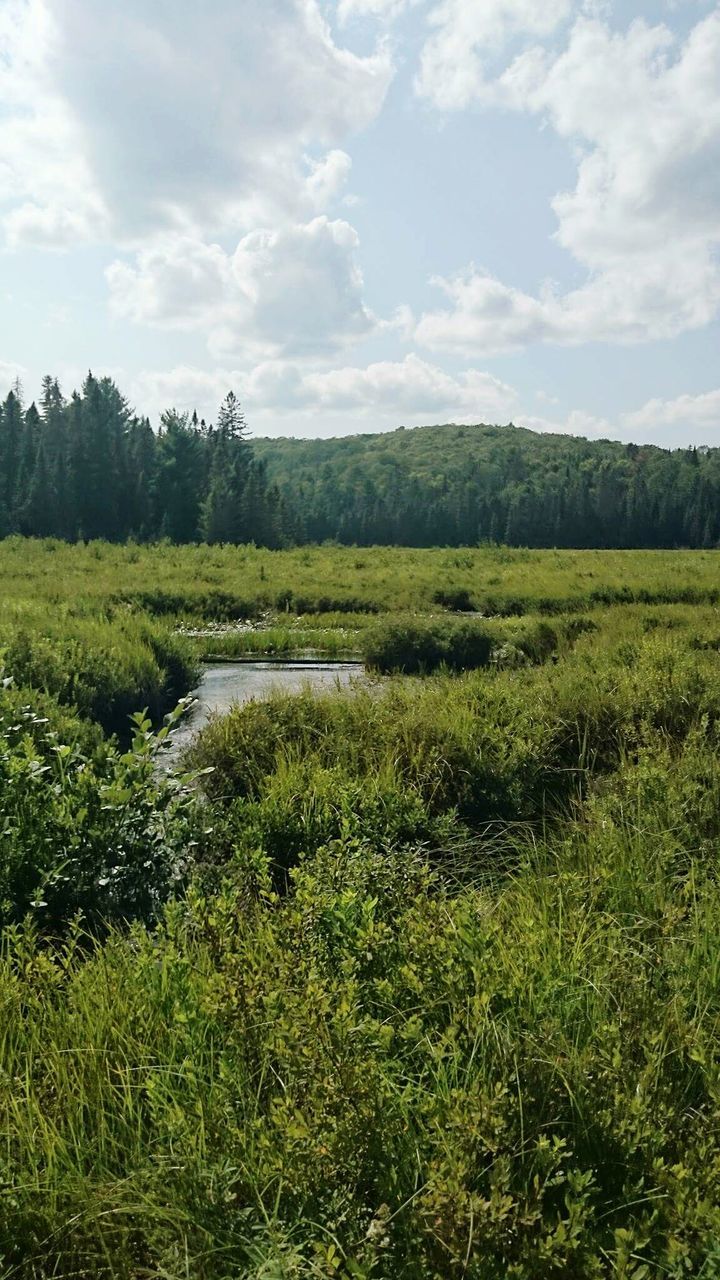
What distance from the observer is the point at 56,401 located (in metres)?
78.4

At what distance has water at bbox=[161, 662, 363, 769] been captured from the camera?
1327 centimetres

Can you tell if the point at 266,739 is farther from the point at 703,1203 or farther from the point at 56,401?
the point at 56,401

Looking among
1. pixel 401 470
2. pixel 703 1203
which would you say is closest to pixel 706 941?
pixel 703 1203

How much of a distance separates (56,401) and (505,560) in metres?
51.7

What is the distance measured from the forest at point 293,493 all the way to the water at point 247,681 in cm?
4211

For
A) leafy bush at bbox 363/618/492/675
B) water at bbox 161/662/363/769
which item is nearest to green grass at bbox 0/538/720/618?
water at bbox 161/662/363/769

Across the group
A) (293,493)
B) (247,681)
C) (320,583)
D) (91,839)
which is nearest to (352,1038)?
(91,839)

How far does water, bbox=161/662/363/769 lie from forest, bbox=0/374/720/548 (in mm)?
42112

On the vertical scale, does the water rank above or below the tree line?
below

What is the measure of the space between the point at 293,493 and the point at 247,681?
378ft

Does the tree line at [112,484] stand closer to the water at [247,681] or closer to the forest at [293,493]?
the forest at [293,493]

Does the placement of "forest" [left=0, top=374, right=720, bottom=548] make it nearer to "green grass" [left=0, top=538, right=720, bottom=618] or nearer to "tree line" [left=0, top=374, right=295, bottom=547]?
"tree line" [left=0, top=374, right=295, bottom=547]

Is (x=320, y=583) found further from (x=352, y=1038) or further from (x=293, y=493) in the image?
(x=293, y=493)

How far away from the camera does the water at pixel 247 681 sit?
522 inches
